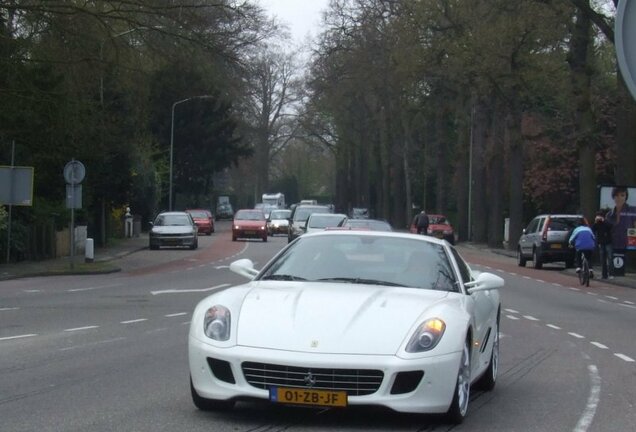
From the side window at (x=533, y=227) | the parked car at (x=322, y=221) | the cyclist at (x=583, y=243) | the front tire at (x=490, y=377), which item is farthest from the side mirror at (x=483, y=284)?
the side window at (x=533, y=227)

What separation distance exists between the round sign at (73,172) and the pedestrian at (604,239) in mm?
14495

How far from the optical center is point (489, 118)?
54.9 metres

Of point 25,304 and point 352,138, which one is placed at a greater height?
point 352,138

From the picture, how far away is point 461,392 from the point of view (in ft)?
25.9

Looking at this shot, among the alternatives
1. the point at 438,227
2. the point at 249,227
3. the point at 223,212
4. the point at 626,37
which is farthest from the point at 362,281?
the point at 223,212

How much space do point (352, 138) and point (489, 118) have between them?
2835cm

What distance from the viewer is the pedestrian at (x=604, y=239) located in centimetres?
3094

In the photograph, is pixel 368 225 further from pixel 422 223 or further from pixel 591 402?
pixel 591 402

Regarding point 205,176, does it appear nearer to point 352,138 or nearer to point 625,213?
point 352,138

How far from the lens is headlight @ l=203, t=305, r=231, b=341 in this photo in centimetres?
779

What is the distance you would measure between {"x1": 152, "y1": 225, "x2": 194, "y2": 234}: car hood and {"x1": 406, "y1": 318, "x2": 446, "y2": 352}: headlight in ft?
129

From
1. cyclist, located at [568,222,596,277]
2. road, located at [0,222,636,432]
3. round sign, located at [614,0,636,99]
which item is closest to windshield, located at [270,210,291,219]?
cyclist, located at [568,222,596,277]

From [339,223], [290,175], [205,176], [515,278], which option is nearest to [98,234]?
[339,223]

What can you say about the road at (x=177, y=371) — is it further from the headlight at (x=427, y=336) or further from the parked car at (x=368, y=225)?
the parked car at (x=368, y=225)
